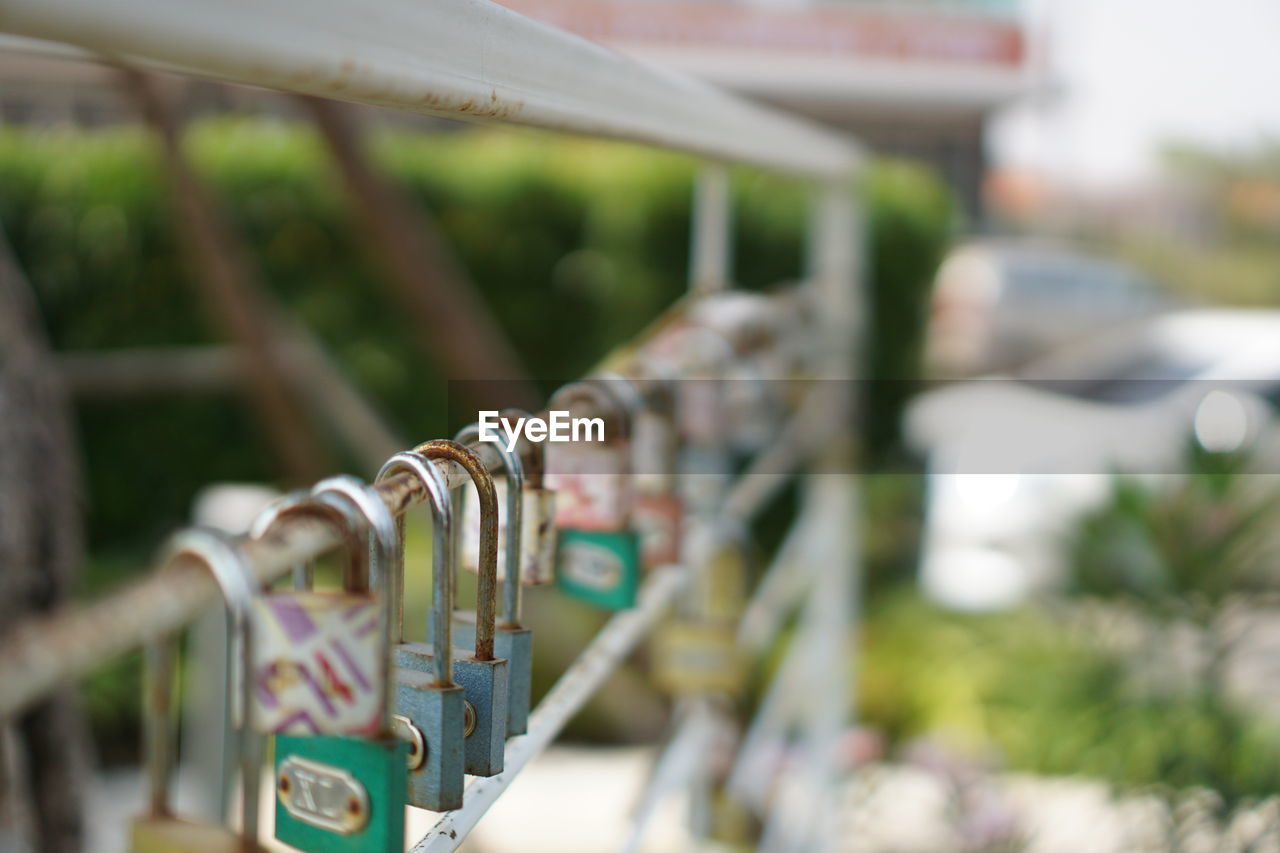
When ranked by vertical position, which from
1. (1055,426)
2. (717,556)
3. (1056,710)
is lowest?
(1056,710)

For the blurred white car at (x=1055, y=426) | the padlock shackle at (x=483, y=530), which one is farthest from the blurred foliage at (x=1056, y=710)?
the padlock shackle at (x=483, y=530)

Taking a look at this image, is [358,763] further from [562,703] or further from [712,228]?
[712,228]

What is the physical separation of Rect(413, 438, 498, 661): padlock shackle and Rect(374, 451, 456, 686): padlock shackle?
10mm

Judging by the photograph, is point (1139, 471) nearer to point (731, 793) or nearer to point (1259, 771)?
point (1259, 771)

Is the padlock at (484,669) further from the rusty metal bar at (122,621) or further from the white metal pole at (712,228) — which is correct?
the white metal pole at (712,228)

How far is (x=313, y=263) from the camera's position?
19.9 feet

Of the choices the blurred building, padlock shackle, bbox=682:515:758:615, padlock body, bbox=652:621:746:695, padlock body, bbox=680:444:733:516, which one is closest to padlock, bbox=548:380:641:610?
padlock body, bbox=680:444:733:516

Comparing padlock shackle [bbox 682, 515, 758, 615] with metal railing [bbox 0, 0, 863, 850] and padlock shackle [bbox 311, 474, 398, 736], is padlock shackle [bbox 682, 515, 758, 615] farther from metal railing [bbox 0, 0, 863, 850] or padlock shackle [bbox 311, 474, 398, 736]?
padlock shackle [bbox 311, 474, 398, 736]

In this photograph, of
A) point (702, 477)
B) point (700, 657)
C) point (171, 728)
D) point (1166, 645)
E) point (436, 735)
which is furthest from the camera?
point (1166, 645)

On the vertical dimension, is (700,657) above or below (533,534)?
below


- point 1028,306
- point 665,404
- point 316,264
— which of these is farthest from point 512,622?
point 1028,306

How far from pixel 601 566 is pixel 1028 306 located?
12.4 m

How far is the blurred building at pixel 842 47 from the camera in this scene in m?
13.5

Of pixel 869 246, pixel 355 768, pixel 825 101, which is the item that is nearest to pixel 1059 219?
pixel 825 101
